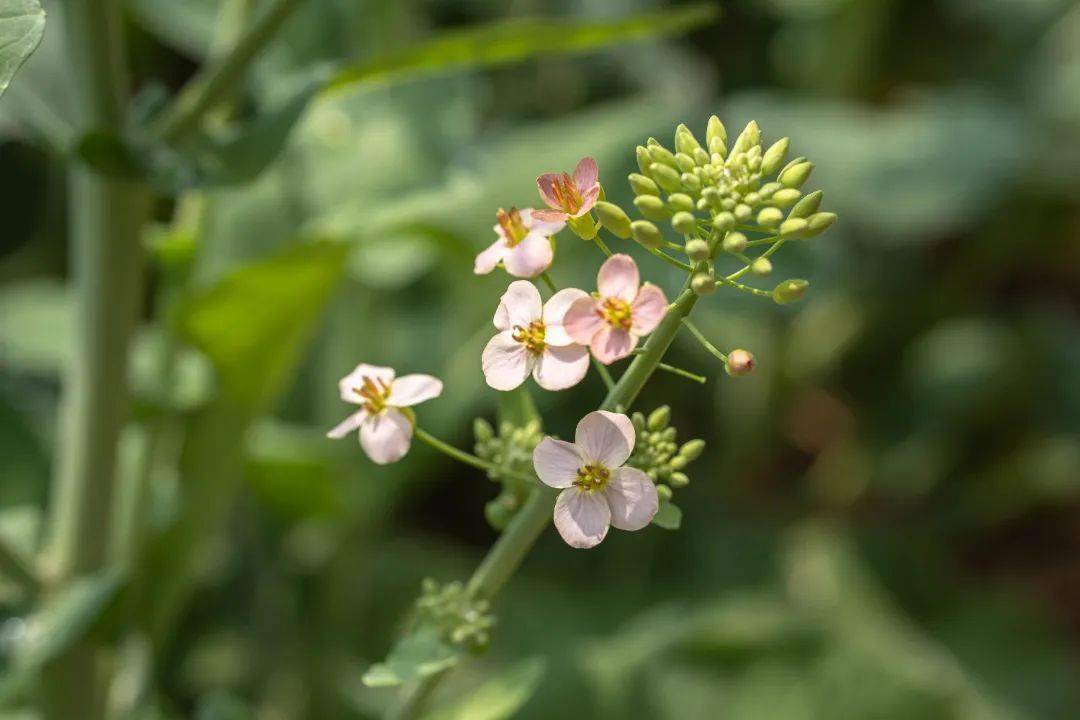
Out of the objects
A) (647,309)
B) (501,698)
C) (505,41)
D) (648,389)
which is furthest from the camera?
(648,389)

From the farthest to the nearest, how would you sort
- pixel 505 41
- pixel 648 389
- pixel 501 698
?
1. pixel 648 389
2. pixel 505 41
3. pixel 501 698

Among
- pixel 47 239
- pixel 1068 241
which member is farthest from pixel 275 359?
pixel 1068 241

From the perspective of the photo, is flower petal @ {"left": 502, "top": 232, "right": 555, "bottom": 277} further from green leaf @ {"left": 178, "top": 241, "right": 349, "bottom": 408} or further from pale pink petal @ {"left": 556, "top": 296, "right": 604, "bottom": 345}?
green leaf @ {"left": 178, "top": 241, "right": 349, "bottom": 408}

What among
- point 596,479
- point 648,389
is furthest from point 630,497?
point 648,389

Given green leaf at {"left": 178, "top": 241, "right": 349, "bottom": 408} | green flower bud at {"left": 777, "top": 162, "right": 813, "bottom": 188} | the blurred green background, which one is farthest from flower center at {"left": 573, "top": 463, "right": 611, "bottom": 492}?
green leaf at {"left": 178, "top": 241, "right": 349, "bottom": 408}

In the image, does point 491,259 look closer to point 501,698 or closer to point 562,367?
point 562,367

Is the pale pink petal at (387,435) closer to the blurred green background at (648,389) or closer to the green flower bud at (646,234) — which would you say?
the green flower bud at (646,234)

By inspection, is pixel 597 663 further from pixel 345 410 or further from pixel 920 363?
pixel 920 363
